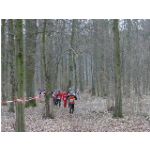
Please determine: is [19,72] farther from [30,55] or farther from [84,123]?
[30,55]

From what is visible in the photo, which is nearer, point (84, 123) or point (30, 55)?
point (84, 123)

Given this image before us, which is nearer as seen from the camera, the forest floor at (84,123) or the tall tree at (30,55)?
the forest floor at (84,123)

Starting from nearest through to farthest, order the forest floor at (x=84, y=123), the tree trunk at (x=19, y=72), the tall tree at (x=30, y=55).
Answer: the tree trunk at (x=19, y=72)
the forest floor at (x=84, y=123)
the tall tree at (x=30, y=55)

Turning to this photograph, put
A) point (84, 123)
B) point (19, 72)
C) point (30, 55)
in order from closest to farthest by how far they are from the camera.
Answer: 1. point (19, 72)
2. point (84, 123)
3. point (30, 55)

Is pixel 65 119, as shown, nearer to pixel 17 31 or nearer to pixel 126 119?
pixel 126 119

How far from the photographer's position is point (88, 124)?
17062mm

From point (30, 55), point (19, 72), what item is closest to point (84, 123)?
point (19, 72)

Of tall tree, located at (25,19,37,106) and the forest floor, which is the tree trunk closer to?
the forest floor

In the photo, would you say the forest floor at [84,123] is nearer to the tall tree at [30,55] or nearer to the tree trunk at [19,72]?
the tree trunk at [19,72]

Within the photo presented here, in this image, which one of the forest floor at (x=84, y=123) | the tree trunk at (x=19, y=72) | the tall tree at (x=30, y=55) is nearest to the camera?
the tree trunk at (x=19, y=72)

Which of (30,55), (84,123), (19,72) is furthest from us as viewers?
(30,55)

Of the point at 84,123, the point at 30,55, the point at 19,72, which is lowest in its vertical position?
the point at 84,123

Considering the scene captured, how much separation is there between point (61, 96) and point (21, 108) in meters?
16.1

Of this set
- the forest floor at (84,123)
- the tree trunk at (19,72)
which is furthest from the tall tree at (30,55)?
the tree trunk at (19,72)
